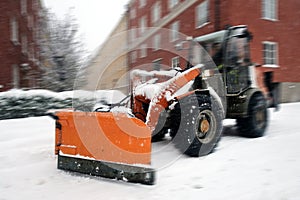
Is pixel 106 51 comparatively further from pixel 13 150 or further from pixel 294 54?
pixel 294 54

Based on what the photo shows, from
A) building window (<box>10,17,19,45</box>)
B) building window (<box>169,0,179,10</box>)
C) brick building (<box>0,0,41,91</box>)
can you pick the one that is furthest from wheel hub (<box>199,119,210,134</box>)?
building window (<box>169,0,179,10</box>)

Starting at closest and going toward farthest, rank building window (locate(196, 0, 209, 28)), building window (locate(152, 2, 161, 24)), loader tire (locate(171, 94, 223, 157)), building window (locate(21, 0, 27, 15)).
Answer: loader tire (locate(171, 94, 223, 157)), building window (locate(196, 0, 209, 28)), building window (locate(21, 0, 27, 15)), building window (locate(152, 2, 161, 24))

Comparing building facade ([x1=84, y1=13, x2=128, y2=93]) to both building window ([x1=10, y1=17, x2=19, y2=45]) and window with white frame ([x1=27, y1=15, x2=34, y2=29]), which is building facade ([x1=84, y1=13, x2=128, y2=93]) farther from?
window with white frame ([x1=27, y1=15, x2=34, y2=29])

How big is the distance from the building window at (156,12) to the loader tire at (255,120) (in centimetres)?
2102

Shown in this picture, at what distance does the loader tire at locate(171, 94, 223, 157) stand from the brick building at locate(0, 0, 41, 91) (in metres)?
11.9

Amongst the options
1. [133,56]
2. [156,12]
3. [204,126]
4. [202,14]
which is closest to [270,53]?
[202,14]

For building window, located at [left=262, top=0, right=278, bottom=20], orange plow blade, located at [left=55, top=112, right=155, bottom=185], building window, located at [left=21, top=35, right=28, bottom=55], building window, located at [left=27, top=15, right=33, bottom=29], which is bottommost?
orange plow blade, located at [left=55, top=112, right=155, bottom=185]

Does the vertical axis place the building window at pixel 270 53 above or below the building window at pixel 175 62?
above

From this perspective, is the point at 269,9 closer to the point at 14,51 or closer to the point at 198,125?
the point at 198,125

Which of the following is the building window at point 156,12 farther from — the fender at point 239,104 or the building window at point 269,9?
the fender at point 239,104

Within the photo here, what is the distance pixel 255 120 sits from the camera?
250 inches

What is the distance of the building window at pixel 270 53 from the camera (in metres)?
15.9

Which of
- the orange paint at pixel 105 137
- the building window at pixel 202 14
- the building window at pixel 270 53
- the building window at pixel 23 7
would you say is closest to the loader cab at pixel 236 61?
the orange paint at pixel 105 137

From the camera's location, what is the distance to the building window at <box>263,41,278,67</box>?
15.9 meters
